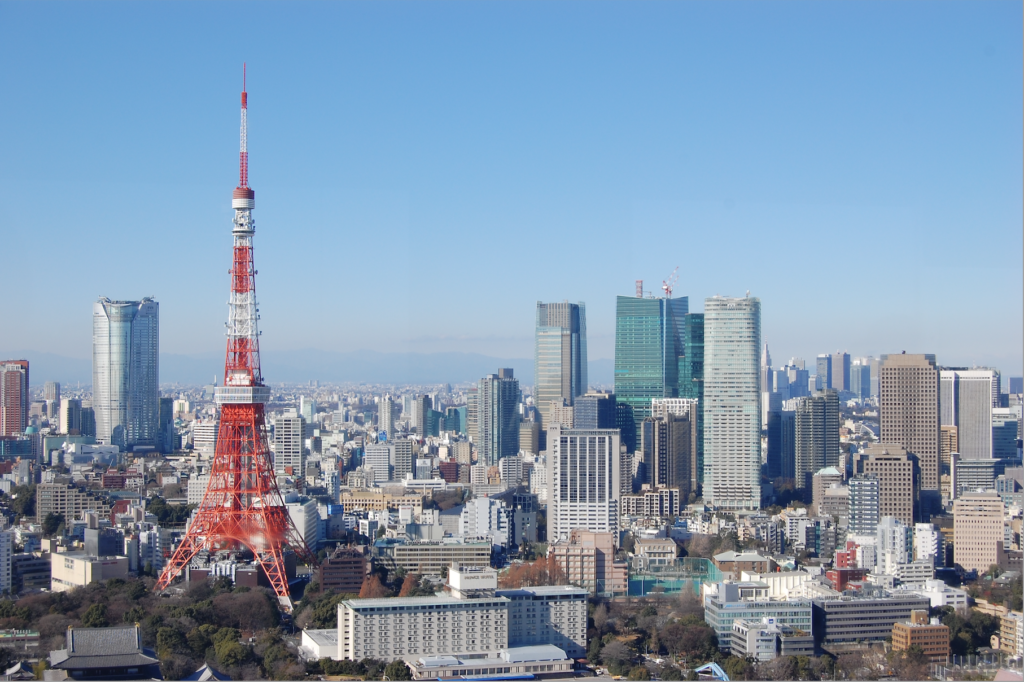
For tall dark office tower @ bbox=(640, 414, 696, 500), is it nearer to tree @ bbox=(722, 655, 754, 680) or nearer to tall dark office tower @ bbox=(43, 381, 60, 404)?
tall dark office tower @ bbox=(43, 381, 60, 404)

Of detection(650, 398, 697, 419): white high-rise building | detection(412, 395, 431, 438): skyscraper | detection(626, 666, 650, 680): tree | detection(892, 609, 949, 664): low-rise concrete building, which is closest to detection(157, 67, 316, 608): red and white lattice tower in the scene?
detection(626, 666, 650, 680): tree

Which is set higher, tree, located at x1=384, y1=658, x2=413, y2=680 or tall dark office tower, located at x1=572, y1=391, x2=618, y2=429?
tall dark office tower, located at x1=572, y1=391, x2=618, y2=429

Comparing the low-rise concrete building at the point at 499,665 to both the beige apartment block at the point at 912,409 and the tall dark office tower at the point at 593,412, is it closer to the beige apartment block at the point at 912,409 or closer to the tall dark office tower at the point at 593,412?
the beige apartment block at the point at 912,409

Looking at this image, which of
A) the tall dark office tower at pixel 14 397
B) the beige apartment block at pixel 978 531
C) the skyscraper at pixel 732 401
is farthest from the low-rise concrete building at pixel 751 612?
the skyscraper at pixel 732 401

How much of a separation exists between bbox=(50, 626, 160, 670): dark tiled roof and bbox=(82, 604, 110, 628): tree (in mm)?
535

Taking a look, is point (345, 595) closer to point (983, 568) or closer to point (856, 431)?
point (983, 568)

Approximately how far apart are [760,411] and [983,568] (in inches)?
261

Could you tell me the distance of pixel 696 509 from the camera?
46.5ft

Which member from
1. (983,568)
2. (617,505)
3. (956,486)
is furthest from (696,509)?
(983,568)

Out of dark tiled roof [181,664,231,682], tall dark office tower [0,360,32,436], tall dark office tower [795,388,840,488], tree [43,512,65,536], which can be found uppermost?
tall dark office tower [0,360,32,436]

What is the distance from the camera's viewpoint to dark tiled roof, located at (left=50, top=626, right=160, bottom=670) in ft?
18.9

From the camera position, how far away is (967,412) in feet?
46.4

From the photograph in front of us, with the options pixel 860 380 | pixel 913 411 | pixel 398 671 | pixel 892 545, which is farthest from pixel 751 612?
pixel 913 411

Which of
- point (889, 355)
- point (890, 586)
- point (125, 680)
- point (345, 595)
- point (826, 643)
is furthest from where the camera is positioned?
point (889, 355)
